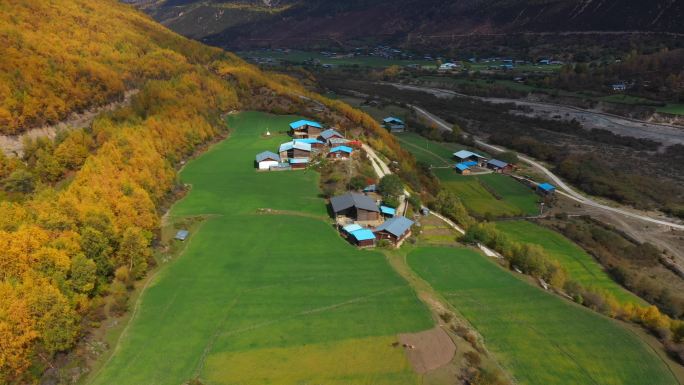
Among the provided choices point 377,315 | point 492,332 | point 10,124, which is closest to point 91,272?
point 377,315

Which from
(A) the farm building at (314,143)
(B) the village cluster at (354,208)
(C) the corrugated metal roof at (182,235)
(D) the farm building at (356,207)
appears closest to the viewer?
(C) the corrugated metal roof at (182,235)

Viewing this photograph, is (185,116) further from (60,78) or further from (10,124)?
(10,124)

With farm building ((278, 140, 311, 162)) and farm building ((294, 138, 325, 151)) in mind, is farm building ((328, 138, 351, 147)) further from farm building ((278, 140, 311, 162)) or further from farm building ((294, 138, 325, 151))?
farm building ((278, 140, 311, 162))

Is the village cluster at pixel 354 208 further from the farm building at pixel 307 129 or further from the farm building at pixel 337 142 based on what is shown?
the farm building at pixel 307 129

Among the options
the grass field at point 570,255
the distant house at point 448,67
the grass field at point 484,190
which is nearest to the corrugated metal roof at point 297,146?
the grass field at point 484,190

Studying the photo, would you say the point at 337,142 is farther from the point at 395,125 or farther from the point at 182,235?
the point at 395,125

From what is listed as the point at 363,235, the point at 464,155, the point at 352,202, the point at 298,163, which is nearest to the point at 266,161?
the point at 298,163
